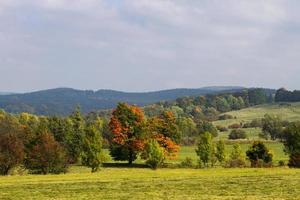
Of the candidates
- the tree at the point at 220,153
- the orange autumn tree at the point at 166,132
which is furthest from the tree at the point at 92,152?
the tree at the point at 220,153

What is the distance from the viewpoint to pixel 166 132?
325 ft

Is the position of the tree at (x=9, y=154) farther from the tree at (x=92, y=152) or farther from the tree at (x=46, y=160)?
the tree at (x=92, y=152)

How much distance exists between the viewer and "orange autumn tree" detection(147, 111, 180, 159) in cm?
9525

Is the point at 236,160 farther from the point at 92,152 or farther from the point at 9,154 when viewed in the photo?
the point at 9,154

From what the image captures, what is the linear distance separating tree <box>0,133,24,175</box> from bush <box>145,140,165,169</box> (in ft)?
62.4

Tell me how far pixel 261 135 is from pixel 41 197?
5667 inches

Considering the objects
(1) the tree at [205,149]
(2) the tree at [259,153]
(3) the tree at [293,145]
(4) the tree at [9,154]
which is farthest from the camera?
(2) the tree at [259,153]

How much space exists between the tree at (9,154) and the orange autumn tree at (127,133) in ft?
70.2

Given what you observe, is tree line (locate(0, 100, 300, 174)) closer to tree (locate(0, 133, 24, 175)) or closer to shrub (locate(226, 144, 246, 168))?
tree (locate(0, 133, 24, 175))

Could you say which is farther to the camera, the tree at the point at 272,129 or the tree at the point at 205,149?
the tree at the point at 272,129

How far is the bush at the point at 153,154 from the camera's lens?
81.3m

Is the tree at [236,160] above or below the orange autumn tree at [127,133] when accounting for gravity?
below

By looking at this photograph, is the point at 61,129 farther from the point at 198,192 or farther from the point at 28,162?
the point at 198,192

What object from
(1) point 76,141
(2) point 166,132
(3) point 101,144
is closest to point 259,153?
(2) point 166,132
